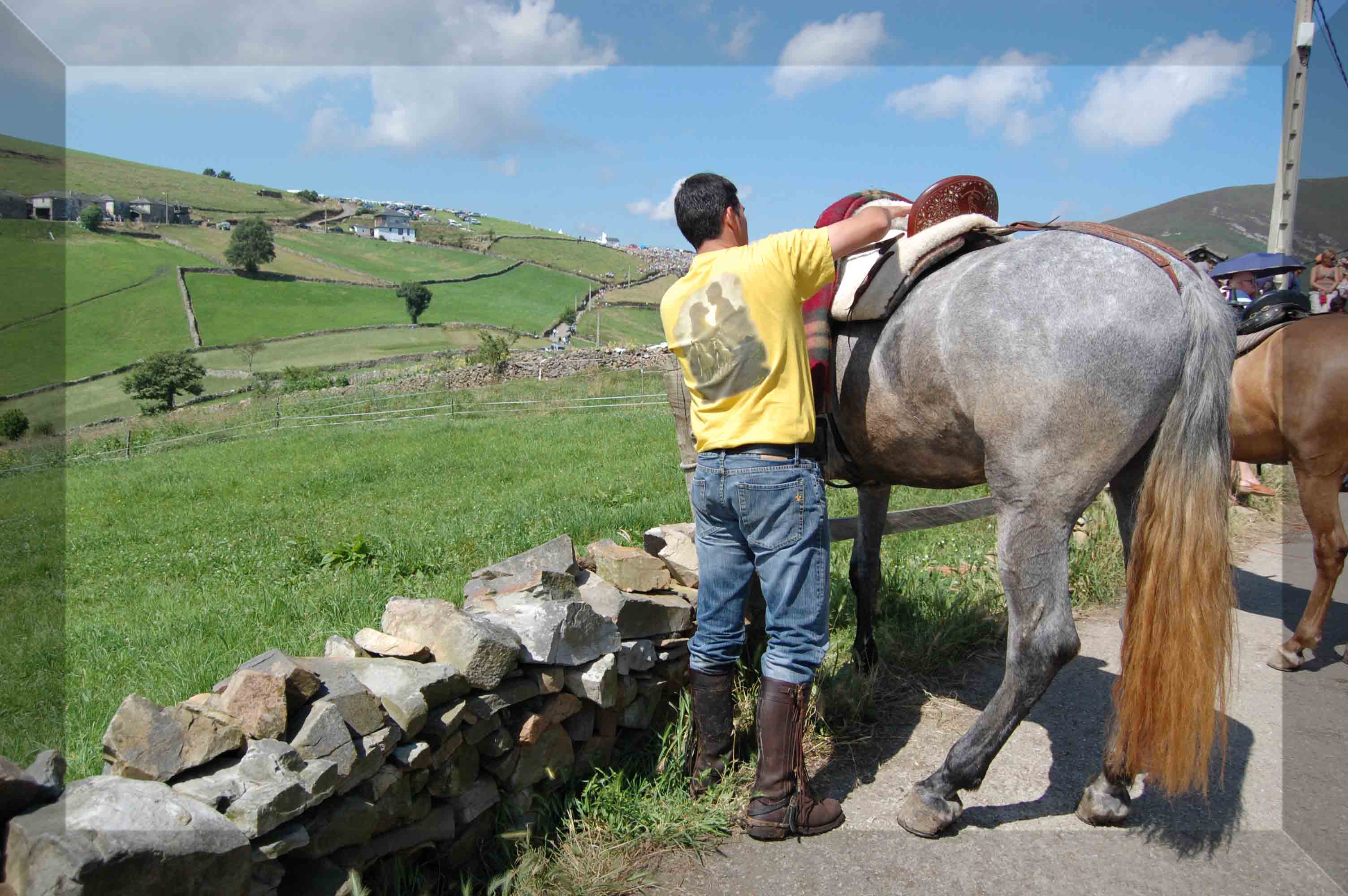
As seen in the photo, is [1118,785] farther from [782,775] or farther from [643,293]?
[643,293]

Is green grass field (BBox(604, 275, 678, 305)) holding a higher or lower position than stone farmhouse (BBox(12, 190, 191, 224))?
lower

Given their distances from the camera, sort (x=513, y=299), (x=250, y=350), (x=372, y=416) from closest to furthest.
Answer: (x=372, y=416) < (x=250, y=350) < (x=513, y=299)

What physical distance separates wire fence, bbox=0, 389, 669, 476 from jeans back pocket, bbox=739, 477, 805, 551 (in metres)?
19.2

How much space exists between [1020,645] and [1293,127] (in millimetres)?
9982

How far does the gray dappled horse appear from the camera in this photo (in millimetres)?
2617

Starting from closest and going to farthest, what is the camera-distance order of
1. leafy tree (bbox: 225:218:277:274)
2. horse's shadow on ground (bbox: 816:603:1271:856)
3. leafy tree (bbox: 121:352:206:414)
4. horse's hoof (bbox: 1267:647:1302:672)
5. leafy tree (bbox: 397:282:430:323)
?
horse's shadow on ground (bbox: 816:603:1271:856) → horse's hoof (bbox: 1267:647:1302:672) → leafy tree (bbox: 121:352:206:414) → leafy tree (bbox: 397:282:430:323) → leafy tree (bbox: 225:218:277:274)

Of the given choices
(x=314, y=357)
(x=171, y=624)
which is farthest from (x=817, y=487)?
(x=314, y=357)

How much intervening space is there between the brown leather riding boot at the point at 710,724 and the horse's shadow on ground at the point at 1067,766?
1.65 feet

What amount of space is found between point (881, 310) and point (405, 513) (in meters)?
7.17

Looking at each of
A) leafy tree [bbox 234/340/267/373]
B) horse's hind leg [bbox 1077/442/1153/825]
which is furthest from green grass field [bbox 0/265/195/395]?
horse's hind leg [bbox 1077/442/1153/825]

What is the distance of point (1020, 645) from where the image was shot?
9.25ft

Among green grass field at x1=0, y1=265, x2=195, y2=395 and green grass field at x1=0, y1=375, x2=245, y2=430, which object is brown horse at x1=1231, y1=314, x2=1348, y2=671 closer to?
green grass field at x1=0, y1=375, x2=245, y2=430

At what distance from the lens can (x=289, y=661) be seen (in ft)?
7.46

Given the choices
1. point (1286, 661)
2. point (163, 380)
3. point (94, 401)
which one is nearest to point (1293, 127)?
point (1286, 661)
